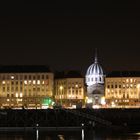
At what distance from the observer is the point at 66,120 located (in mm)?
112125

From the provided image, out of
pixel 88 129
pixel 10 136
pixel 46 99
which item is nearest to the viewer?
pixel 10 136

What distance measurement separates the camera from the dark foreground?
108 metres

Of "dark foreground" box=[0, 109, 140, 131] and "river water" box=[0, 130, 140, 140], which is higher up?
"dark foreground" box=[0, 109, 140, 131]

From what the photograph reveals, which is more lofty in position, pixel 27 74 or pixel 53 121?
pixel 27 74

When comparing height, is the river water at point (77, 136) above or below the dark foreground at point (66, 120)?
below

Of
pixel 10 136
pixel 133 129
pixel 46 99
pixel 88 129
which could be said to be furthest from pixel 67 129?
pixel 46 99

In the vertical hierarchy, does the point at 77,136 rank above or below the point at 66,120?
below

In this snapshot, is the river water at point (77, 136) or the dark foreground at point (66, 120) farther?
the dark foreground at point (66, 120)

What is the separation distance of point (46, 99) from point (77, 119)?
3252 inches

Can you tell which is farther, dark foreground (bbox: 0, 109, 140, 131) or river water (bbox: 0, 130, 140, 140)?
dark foreground (bbox: 0, 109, 140, 131)

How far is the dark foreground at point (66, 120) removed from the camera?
356ft

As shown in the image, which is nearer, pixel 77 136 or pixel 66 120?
pixel 77 136

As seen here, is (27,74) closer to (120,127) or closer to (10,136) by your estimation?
(120,127)

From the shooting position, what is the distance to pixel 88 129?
346 feet
